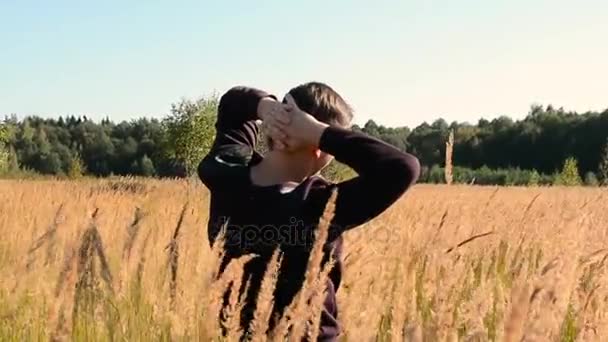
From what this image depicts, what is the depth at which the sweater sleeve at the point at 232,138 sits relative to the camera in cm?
200

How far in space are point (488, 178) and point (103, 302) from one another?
1831 inches

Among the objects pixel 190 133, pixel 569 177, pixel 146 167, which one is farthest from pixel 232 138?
pixel 146 167

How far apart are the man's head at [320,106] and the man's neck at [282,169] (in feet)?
0.06

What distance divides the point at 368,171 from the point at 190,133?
2957 cm

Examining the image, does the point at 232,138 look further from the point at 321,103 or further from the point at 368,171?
the point at 368,171

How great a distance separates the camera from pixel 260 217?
1902 millimetres

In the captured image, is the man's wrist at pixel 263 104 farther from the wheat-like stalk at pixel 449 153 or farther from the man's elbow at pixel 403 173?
the wheat-like stalk at pixel 449 153

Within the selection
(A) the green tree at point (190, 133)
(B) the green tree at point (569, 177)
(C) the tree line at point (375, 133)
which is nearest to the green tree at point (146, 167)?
(C) the tree line at point (375, 133)

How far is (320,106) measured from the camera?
1.93 meters

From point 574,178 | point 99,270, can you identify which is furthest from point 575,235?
point 574,178

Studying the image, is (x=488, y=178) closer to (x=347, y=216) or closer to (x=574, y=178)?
(x=574, y=178)

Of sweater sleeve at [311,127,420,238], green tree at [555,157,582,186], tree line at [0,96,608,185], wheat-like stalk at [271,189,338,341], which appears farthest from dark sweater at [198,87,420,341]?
green tree at [555,157,582,186]

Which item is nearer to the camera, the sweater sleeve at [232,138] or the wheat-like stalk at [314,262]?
the wheat-like stalk at [314,262]

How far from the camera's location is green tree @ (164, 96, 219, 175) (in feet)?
101
